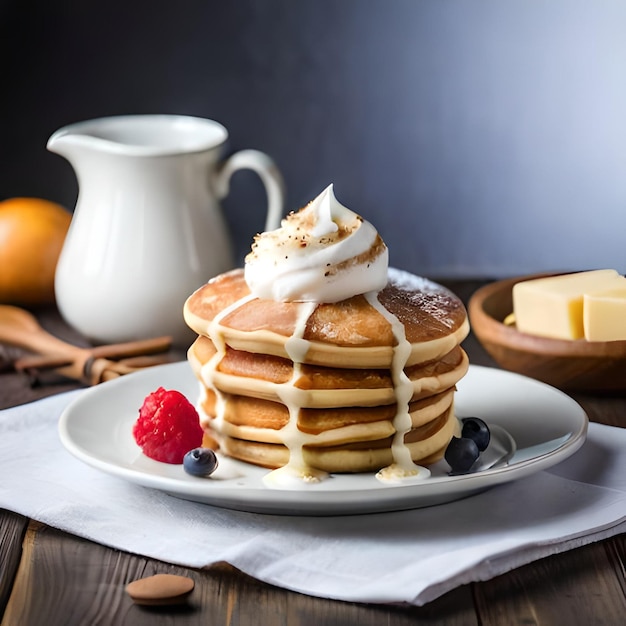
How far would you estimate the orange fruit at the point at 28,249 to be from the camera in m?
2.21

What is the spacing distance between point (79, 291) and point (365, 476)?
2.85ft

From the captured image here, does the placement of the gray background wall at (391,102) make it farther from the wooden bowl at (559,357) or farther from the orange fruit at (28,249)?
the wooden bowl at (559,357)

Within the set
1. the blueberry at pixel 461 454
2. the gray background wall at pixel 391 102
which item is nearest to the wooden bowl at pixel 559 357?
the blueberry at pixel 461 454

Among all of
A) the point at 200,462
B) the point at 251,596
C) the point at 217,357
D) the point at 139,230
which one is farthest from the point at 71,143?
the point at 251,596

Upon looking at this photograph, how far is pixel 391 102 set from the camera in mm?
2584

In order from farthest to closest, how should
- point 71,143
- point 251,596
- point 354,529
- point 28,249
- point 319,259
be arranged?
point 28,249 < point 71,143 < point 319,259 < point 354,529 < point 251,596

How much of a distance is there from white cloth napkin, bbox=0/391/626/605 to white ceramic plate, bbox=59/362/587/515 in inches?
1.0

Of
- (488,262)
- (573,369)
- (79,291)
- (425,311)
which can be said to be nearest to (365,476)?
(425,311)

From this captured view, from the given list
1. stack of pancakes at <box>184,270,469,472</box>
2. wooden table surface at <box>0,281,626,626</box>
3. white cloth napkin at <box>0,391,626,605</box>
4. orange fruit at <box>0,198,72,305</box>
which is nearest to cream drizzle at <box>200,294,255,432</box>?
stack of pancakes at <box>184,270,469,472</box>

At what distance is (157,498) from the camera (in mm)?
1312

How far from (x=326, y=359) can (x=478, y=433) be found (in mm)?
248

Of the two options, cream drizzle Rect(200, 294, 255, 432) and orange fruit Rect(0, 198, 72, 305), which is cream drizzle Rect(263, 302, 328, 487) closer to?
cream drizzle Rect(200, 294, 255, 432)

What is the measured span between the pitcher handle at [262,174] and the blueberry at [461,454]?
77 cm

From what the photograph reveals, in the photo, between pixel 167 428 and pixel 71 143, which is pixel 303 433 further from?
pixel 71 143
